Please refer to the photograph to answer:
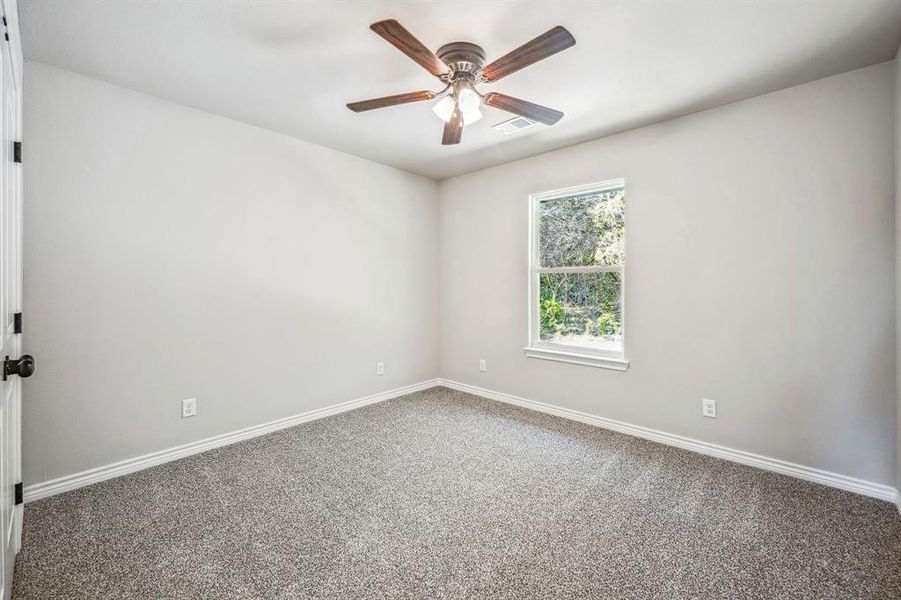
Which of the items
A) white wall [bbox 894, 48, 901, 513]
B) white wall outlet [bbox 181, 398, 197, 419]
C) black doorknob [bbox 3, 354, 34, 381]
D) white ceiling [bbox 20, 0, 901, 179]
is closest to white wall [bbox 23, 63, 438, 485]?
white wall outlet [bbox 181, 398, 197, 419]

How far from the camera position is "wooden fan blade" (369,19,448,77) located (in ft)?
5.14

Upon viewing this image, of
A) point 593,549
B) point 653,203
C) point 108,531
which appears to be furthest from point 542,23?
point 108,531

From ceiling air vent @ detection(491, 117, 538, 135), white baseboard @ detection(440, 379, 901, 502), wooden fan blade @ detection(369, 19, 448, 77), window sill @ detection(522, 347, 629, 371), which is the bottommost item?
white baseboard @ detection(440, 379, 901, 502)

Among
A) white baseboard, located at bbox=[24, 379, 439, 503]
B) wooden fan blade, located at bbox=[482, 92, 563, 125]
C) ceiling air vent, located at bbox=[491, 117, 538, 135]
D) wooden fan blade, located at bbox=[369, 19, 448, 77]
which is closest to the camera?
wooden fan blade, located at bbox=[369, 19, 448, 77]

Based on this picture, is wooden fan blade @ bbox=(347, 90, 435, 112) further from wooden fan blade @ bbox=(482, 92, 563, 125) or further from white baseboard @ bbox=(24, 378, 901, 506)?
white baseboard @ bbox=(24, 378, 901, 506)

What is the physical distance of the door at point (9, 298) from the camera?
1.33 m

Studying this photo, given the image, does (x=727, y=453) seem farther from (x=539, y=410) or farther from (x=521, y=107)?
(x=521, y=107)

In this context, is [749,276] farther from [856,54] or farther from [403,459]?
[403,459]

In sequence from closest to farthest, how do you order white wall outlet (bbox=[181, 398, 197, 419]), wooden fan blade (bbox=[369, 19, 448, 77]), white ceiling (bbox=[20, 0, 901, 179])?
wooden fan blade (bbox=[369, 19, 448, 77]), white ceiling (bbox=[20, 0, 901, 179]), white wall outlet (bbox=[181, 398, 197, 419])

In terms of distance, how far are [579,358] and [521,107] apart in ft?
7.12

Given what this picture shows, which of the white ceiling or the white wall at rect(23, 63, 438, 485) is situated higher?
the white ceiling

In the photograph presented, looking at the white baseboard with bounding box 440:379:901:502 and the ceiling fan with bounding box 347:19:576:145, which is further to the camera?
the white baseboard with bounding box 440:379:901:502

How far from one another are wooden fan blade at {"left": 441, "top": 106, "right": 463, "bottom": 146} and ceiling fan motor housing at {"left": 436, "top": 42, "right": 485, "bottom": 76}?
19cm

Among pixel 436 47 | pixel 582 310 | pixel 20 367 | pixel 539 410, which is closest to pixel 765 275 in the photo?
pixel 582 310
